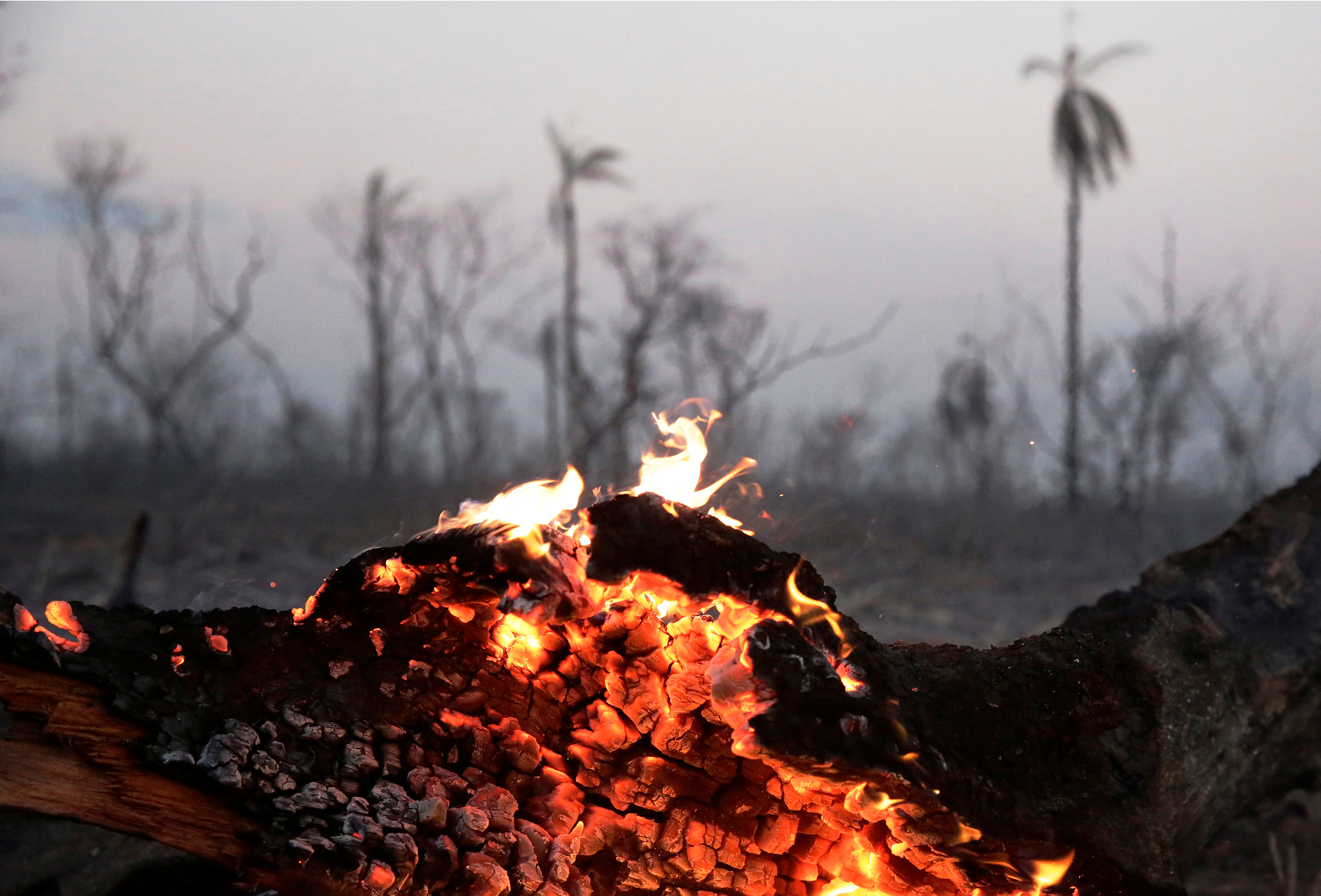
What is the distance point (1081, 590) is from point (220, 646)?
658 inches

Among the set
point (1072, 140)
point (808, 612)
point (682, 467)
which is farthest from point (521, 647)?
point (1072, 140)

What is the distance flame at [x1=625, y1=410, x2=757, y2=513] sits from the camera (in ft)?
9.76

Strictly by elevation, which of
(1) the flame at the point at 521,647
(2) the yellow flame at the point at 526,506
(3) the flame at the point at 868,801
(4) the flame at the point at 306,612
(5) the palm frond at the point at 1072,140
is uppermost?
(5) the palm frond at the point at 1072,140

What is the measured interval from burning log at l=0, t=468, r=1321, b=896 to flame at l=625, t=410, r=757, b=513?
461mm

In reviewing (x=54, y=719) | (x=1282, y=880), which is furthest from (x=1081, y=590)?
(x=54, y=719)

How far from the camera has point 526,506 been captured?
8.98ft

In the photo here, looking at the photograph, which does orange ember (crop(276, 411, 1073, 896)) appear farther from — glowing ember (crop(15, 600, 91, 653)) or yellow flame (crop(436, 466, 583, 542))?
glowing ember (crop(15, 600, 91, 653))

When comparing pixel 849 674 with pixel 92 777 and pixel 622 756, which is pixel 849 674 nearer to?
pixel 622 756

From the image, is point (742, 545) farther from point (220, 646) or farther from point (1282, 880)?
point (1282, 880)

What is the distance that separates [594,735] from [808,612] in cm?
78

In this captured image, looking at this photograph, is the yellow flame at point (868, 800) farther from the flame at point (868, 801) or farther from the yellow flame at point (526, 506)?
the yellow flame at point (526, 506)

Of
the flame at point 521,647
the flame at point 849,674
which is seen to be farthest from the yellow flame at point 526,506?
the flame at point 849,674

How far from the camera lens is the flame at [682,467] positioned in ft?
9.76

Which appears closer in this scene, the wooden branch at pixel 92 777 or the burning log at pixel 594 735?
the wooden branch at pixel 92 777
